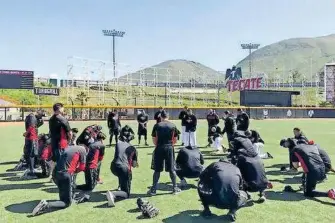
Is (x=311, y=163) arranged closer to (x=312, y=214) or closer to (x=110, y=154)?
(x=312, y=214)

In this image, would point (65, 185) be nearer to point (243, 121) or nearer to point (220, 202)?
point (220, 202)

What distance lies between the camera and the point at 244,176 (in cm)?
866

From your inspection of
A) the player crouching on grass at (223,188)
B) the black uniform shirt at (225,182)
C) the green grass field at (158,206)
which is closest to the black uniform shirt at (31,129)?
the green grass field at (158,206)

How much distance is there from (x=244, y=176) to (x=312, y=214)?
1.60 m

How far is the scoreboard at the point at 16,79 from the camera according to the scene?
197 feet

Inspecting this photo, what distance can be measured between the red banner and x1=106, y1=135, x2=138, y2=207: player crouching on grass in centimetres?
7151

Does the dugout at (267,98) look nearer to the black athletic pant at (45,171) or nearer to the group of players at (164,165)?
the group of players at (164,165)

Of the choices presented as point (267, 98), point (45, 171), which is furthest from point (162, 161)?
point (267, 98)

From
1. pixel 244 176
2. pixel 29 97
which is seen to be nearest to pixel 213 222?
pixel 244 176

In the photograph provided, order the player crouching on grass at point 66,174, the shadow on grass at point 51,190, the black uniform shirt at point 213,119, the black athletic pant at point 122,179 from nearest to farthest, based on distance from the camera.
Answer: the player crouching on grass at point 66,174, the black athletic pant at point 122,179, the shadow on grass at point 51,190, the black uniform shirt at point 213,119

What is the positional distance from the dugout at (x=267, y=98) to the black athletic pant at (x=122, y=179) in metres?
63.7

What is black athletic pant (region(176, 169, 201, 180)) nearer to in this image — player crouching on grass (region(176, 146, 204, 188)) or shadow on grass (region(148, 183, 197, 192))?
player crouching on grass (region(176, 146, 204, 188))

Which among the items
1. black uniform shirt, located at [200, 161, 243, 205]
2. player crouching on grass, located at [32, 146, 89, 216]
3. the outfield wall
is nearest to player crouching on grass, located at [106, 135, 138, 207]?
player crouching on grass, located at [32, 146, 89, 216]

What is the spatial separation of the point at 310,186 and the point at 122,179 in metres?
4.60
